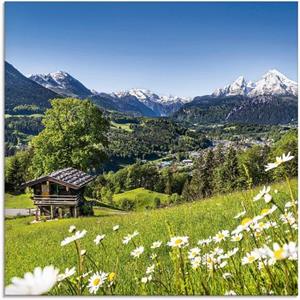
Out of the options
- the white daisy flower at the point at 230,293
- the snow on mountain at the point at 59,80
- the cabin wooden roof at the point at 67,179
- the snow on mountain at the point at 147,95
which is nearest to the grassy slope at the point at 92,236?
the cabin wooden roof at the point at 67,179

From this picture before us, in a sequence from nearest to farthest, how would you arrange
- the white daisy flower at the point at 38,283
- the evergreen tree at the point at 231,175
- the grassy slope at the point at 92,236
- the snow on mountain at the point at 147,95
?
the white daisy flower at the point at 38,283 < the grassy slope at the point at 92,236 < the snow on mountain at the point at 147,95 < the evergreen tree at the point at 231,175

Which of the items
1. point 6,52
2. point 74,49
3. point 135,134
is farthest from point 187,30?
point 135,134

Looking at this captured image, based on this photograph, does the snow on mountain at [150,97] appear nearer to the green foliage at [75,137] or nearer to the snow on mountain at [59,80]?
the snow on mountain at [59,80]

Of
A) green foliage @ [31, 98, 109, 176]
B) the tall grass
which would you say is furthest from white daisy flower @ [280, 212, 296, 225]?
green foliage @ [31, 98, 109, 176]

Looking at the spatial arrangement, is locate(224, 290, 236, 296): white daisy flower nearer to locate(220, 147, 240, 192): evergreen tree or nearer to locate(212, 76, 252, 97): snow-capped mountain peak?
locate(212, 76, 252, 97): snow-capped mountain peak

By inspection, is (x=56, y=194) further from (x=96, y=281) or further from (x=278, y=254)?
(x=278, y=254)

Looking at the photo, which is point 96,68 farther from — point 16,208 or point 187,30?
point 16,208

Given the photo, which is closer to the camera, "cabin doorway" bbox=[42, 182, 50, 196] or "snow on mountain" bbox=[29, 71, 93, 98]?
"snow on mountain" bbox=[29, 71, 93, 98]
